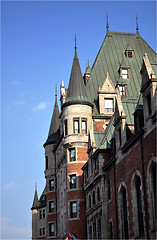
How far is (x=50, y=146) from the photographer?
68562 millimetres

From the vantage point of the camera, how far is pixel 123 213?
34.4 meters

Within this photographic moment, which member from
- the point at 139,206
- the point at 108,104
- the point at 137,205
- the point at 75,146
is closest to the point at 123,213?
the point at 137,205

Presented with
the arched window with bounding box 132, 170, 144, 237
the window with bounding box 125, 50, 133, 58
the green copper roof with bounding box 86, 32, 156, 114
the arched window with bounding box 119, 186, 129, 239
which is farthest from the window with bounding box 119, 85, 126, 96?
the arched window with bounding box 132, 170, 144, 237

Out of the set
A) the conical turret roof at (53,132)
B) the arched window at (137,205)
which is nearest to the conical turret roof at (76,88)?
the conical turret roof at (53,132)

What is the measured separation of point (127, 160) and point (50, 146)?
3633cm

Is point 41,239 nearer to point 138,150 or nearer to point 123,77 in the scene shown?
point 123,77

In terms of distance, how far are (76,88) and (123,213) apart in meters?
22.0

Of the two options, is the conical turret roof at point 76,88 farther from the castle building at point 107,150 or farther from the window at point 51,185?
the window at point 51,185

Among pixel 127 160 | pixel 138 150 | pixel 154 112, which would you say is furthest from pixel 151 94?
pixel 127 160

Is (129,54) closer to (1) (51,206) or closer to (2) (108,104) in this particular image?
(2) (108,104)

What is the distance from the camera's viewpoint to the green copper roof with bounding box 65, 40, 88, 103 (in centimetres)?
5216

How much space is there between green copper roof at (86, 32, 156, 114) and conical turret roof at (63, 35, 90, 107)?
286 cm

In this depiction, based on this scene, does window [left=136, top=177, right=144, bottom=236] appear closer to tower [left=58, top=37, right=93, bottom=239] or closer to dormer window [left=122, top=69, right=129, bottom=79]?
tower [left=58, top=37, right=93, bottom=239]

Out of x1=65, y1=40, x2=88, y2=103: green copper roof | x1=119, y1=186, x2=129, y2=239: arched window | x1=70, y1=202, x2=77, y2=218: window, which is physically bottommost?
x1=119, y1=186, x2=129, y2=239: arched window
